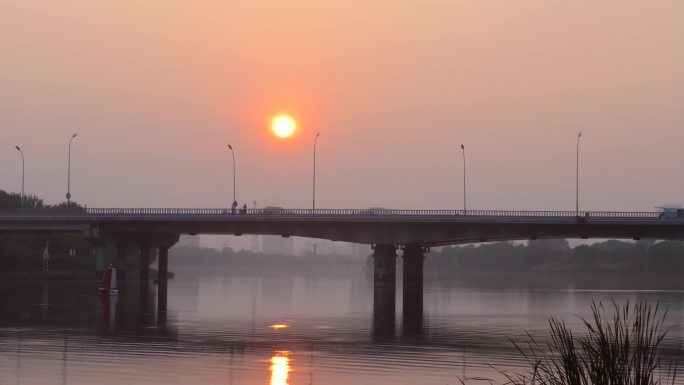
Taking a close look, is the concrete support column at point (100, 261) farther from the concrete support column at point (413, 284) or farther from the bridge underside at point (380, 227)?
the concrete support column at point (413, 284)

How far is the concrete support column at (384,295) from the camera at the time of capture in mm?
51938

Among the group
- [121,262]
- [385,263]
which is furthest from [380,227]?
[121,262]

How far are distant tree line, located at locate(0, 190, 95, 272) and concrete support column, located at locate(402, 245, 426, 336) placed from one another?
2011 inches

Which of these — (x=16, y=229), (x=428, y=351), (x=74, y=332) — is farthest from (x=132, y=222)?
(x=428, y=351)

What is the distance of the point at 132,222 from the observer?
4860 inches

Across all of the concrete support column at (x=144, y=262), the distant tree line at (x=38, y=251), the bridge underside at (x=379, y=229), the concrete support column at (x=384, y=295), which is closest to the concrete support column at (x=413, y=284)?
the concrete support column at (x=384, y=295)

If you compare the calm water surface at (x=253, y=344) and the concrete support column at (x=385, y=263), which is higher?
the concrete support column at (x=385, y=263)

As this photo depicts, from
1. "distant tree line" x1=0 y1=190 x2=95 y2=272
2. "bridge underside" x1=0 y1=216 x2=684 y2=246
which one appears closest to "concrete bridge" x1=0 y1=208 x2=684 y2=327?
"bridge underside" x1=0 y1=216 x2=684 y2=246

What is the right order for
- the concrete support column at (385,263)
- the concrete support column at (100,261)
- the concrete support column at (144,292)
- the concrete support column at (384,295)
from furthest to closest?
the concrete support column at (385,263)
the concrete support column at (100,261)
the concrete support column at (144,292)
the concrete support column at (384,295)

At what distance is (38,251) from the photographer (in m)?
163

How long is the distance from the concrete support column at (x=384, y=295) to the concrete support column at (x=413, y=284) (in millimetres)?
1073

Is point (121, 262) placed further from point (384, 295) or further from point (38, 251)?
point (384, 295)

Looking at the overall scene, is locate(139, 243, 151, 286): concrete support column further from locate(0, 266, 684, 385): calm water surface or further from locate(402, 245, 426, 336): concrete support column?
locate(0, 266, 684, 385): calm water surface

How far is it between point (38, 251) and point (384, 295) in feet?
256
